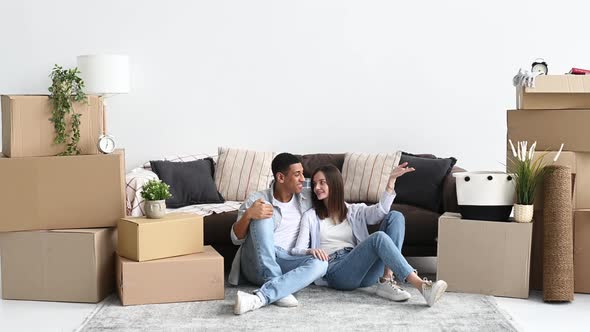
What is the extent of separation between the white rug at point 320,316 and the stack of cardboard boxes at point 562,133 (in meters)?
0.53

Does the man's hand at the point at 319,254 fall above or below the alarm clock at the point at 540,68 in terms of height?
below

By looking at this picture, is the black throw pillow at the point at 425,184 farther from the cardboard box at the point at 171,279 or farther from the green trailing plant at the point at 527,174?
the cardboard box at the point at 171,279

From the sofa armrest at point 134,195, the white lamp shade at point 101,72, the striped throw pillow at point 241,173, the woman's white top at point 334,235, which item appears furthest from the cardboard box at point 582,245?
the white lamp shade at point 101,72

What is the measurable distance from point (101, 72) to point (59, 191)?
1.77 metres

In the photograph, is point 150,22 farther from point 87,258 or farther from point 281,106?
point 87,258

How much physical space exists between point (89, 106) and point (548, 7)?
3.65m

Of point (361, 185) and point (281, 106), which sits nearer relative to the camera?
point (361, 185)

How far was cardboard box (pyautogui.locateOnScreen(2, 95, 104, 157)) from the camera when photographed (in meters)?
4.75

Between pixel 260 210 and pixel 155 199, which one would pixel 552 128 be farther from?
pixel 155 199

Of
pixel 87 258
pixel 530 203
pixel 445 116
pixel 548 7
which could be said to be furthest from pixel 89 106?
pixel 548 7

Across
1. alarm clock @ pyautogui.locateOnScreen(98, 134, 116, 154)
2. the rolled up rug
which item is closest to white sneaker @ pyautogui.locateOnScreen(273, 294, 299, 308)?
alarm clock @ pyautogui.locateOnScreen(98, 134, 116, 154)

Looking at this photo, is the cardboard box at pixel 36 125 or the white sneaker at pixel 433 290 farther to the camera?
the cardboard box at pixel 36 125

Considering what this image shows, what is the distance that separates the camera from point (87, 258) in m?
4.80

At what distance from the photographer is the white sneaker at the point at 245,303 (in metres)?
4.47
